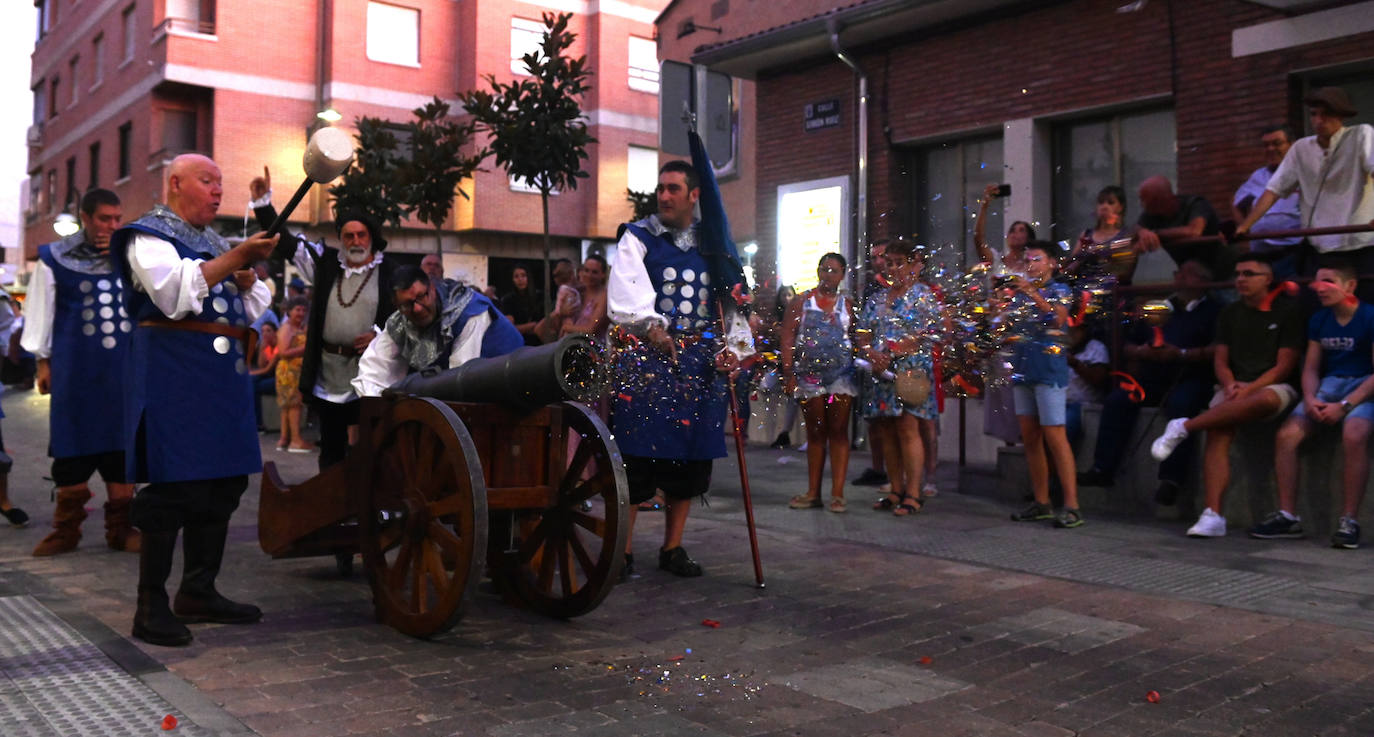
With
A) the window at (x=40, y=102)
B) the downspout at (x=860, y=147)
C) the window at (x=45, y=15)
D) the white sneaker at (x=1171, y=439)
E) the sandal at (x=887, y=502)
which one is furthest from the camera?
the window at (x=45, y=15)

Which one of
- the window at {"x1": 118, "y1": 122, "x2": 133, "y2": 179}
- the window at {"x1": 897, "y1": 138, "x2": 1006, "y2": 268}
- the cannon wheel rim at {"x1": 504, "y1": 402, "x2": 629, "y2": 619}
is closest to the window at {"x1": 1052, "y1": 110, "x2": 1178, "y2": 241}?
the window at {"x1": 897, "y1": 138, "x2": 1006, "y2": 268}

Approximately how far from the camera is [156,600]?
14.7ft

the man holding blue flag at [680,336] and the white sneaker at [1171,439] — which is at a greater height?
the man holding blue flag at [680,336]

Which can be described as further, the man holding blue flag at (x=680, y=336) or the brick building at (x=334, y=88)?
the brick building at (x=334, y=88)

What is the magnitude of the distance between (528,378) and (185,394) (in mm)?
1414

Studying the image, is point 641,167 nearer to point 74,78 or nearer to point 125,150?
point 125,150

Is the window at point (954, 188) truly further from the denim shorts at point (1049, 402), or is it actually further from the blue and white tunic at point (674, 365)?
the blue and white tunic at point (674, 365)

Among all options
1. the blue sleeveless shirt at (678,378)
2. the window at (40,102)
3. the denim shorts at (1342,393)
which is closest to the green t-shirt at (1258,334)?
the denim shorts at (1342,393)

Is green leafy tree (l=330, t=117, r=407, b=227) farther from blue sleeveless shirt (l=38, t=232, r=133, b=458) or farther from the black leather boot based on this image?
the black leather boot

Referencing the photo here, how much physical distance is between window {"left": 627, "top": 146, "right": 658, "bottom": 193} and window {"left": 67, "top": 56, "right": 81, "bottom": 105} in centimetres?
1686

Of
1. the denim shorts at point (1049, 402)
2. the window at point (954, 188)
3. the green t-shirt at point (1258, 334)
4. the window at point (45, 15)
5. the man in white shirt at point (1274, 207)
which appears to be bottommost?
the denim shorts at point (1049, 402)

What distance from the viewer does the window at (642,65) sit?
30484 mm

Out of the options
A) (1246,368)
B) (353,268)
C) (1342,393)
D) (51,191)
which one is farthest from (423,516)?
(51,191)

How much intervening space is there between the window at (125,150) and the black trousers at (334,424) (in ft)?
87.6
